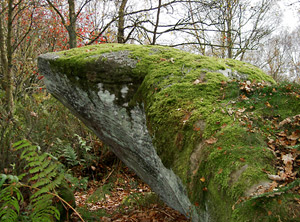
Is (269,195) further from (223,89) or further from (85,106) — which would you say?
(85,106)

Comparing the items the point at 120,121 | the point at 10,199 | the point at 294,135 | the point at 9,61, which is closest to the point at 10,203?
the point at 10,199

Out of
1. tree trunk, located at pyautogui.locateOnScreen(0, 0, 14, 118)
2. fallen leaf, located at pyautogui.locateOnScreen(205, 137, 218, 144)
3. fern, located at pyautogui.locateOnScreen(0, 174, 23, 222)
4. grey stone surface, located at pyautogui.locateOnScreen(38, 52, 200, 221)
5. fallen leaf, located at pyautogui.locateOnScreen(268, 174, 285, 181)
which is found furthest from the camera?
tree trunk, located at pyautogui.locateOnScreen(0, 0, 14, 118)

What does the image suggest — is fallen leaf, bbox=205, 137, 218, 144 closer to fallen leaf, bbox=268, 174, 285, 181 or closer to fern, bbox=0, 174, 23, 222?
fallen leaf, bbox=268, 174, 285, 181

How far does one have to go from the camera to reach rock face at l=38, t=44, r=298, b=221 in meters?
1.71

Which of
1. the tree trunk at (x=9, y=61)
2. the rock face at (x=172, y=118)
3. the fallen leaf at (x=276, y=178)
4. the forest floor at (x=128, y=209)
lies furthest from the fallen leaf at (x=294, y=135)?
the tree trunk at (x=9, y=61)

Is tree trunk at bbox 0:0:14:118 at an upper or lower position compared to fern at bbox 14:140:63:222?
upper

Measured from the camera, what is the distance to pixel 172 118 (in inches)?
93.5

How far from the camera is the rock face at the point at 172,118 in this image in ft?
5.60

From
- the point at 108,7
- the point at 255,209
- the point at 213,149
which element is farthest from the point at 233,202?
the point at 108,7

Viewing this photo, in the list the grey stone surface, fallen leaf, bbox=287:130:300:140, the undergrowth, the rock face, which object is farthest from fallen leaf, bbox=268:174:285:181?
the undergrowth

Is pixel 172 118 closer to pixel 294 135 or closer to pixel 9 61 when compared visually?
pixel 294 135

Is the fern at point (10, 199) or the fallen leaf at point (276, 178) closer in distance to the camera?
the fallen leaf at point (276, 178)

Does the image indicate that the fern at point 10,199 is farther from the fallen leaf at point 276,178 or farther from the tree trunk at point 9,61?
the tree trunk at point 9,61

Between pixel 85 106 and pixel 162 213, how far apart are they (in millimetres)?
1951
